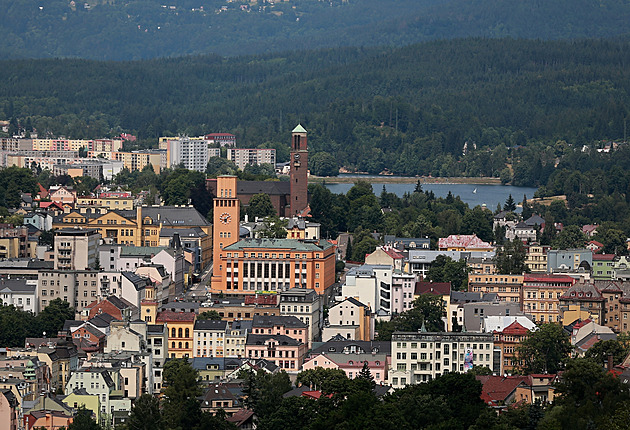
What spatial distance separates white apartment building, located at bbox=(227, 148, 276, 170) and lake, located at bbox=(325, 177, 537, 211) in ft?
42.5

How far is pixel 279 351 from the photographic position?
71.2 metres

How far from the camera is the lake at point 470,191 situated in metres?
160

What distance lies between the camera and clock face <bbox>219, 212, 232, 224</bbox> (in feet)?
298

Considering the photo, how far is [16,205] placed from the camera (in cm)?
10906

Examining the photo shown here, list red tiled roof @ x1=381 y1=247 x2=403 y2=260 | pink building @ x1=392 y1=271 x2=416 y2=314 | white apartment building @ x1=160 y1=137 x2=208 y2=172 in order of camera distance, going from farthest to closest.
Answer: white apartment building @ x1=160 y1=137 x2=208 y2=172 → red tiled roof @ x1=381 y1=247 x2=403 y2=260 → pink building @ x1=392 y1=271 x2=416 y2=314

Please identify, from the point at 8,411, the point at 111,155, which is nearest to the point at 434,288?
the point at 8,411

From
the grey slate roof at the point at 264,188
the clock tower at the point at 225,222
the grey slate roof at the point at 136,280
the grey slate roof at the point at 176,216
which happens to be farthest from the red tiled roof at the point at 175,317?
the grey slate roof at the point at 264,188

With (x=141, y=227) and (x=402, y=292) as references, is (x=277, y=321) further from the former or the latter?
(x=141, y=227)

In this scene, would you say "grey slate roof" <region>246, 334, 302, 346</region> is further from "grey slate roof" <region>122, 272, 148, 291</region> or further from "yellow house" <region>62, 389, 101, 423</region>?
"yellow house" <region>62, 389, 101, 423</region>

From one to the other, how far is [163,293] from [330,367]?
1564 cm

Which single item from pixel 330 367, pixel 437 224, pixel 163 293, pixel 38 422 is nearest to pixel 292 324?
pixel 330 367

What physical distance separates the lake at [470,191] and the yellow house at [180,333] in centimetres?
7604

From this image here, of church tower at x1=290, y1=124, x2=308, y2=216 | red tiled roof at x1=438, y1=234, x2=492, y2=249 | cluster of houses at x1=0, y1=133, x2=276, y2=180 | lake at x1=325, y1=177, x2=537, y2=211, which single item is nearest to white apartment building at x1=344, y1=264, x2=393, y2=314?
red tiled roof at x1=438, y1=234, x2=492, y2=249

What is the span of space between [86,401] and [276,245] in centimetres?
2551
